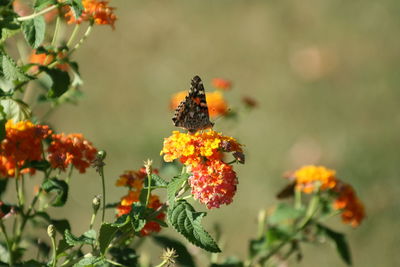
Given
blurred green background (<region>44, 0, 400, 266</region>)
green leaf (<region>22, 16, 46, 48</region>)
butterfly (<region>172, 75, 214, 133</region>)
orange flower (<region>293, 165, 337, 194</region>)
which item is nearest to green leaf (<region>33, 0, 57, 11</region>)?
green leaf (<region>22, 16, 46, 48</region>)

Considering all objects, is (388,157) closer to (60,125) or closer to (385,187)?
(385,187)

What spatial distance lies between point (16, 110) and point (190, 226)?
2.44ft

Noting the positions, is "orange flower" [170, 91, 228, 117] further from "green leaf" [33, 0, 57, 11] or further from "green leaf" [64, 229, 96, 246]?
"green leaf" [64, 229, 96, 246]

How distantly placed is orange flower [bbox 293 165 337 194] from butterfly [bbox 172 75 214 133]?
480 mm

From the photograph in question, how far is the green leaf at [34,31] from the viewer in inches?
75.6

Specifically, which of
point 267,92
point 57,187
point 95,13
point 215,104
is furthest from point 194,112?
point 267,92

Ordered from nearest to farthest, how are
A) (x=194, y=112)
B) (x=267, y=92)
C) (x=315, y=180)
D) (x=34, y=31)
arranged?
1. (x=34, y=31)
2. (x=194, y=112)
3. (x=315, y=180)
4. (x=267, y=92)

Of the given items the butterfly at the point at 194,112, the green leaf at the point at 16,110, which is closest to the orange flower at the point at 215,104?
the butterfly at the point at 194,112

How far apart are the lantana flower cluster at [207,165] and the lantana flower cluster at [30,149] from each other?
37 centimetres

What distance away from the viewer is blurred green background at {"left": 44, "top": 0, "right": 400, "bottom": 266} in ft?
17.1

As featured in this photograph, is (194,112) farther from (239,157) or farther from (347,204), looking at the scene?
(347,204)

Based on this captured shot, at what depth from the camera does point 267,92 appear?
21.0 ft

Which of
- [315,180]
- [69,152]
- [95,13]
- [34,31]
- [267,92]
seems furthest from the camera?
[267,92]

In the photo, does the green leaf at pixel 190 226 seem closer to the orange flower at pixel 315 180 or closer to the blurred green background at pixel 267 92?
the orange flower at pixel 315 180
